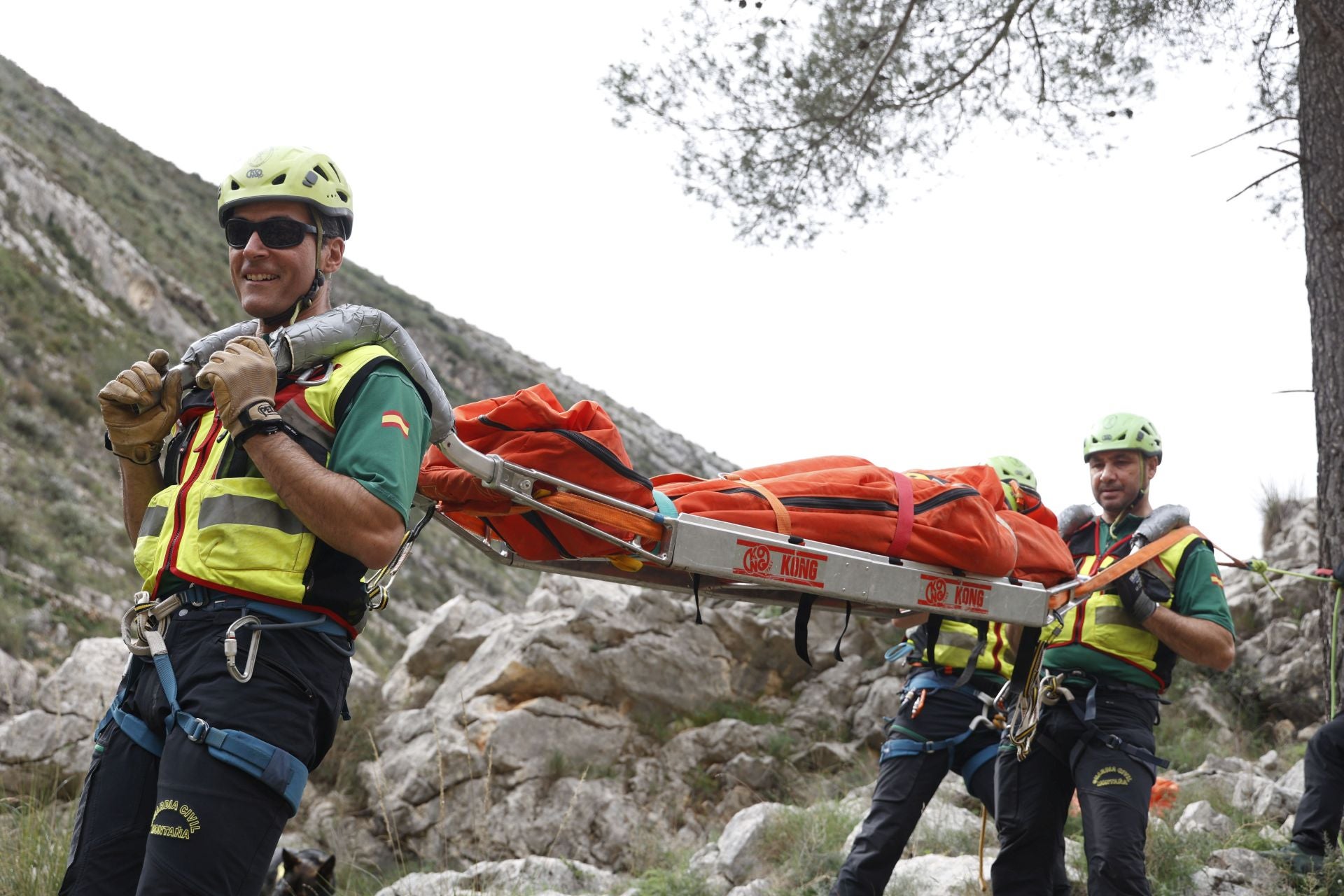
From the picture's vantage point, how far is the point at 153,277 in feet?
96.6

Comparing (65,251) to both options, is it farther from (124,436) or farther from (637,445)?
(124,436)

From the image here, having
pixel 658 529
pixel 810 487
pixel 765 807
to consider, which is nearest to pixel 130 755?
pixel 658 529

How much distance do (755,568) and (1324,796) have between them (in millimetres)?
4049

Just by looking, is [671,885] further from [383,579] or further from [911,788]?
[383,579]

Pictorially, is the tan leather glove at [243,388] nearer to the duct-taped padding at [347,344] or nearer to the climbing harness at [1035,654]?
the duct-taped padding at [347,344]

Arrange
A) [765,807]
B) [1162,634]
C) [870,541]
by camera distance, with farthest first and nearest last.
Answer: [765,807] < [1162,634] < [870,541]

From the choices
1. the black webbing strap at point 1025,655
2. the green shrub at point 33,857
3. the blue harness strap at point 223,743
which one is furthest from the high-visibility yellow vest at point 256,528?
the black webbing strap at point 1025,655

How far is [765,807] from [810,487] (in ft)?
14.0

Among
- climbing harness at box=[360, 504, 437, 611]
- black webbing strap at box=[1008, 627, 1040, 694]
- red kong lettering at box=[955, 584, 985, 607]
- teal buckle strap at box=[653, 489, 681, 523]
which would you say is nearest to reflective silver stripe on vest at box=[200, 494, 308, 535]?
climbing harness at box=[360, 504, 437, 611]

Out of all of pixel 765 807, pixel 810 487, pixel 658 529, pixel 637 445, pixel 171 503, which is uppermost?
pixel 637 445

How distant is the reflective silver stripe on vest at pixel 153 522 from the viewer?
2674 mm

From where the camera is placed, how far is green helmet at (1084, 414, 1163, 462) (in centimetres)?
491

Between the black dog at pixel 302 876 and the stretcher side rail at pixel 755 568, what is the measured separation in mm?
3427

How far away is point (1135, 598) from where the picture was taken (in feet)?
14.6
